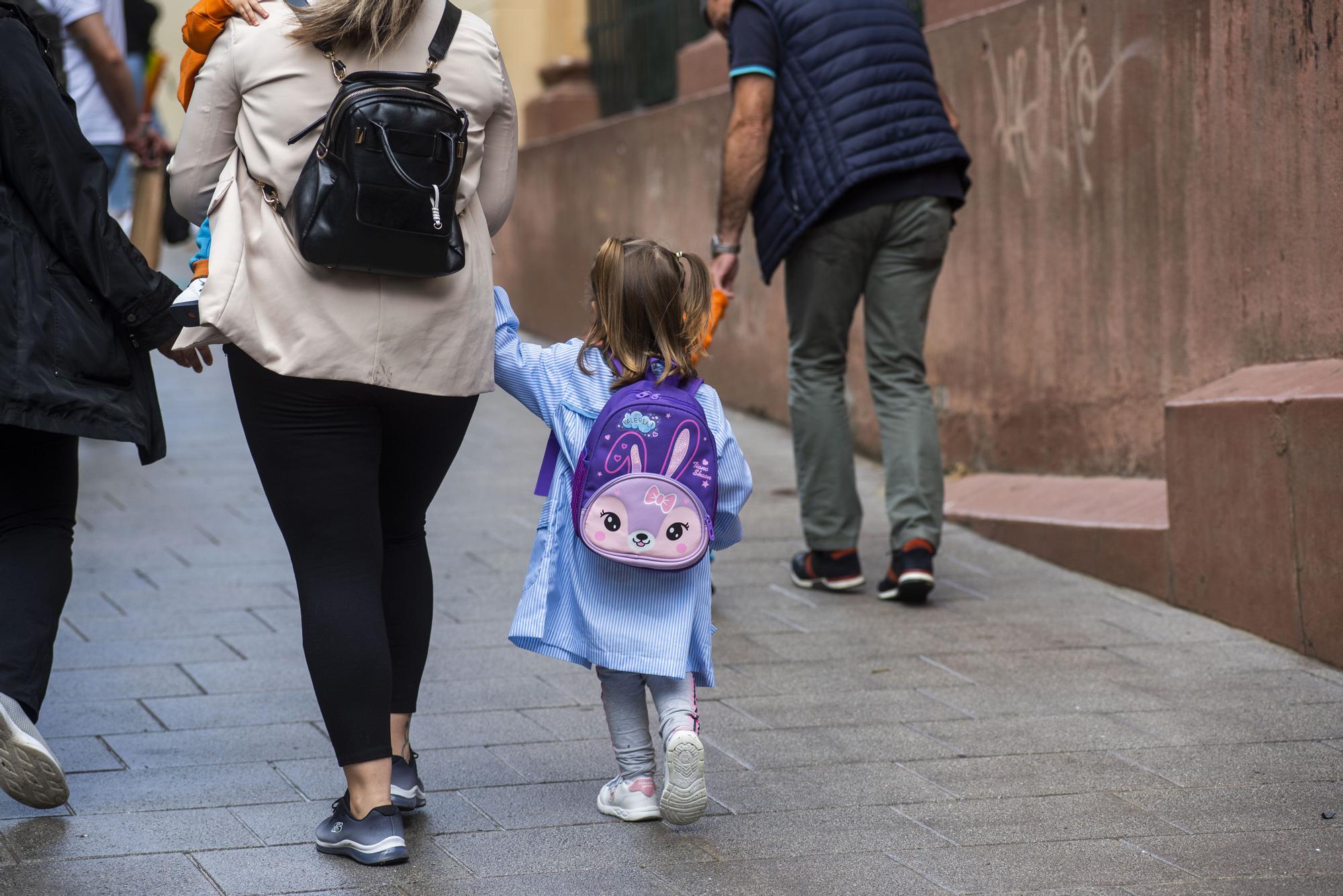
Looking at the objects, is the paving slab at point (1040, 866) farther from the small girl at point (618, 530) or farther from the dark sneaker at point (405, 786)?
the dark sneaker at point (405, 786)

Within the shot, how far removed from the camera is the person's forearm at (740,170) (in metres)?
5.52

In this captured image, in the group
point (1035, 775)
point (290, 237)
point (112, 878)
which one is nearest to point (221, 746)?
point (112, 878)

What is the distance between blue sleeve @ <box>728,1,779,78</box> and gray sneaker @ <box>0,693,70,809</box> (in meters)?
3.12

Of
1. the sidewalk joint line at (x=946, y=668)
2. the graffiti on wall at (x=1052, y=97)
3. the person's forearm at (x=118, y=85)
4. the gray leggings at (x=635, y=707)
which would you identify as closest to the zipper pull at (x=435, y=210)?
the gray leggings at (x=635, y=707)

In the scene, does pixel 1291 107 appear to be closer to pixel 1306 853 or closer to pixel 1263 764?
pixel 1263 764

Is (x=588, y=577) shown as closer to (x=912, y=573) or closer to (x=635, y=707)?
(x=635, y=707)

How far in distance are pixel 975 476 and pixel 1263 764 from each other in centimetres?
361

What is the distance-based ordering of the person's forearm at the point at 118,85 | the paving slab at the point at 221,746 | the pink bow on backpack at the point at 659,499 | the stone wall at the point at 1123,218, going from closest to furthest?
the pink bow on backpack at the point at 659,499 → the paving slab at the point at 221,746 → the stone wall at the point at 1123,218 → the person's forearm at the point at 118,85

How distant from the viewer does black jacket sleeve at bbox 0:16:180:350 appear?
3.49 metres

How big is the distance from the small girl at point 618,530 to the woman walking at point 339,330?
0.67ft

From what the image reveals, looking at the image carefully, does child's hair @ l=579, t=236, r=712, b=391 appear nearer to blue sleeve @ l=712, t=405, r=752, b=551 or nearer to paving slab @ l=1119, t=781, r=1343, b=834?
blue sleeve @ l=712, t=405, r=752, b=551

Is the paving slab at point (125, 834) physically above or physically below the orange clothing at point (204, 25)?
below

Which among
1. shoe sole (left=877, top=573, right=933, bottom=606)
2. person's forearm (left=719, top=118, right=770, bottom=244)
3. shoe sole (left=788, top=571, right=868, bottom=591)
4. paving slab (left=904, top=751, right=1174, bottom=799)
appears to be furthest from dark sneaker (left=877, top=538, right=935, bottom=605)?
paving slab (left=904, top=751, right=1174, bottom=799)

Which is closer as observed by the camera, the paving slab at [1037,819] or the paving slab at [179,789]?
the paving slab at [1037,819]
